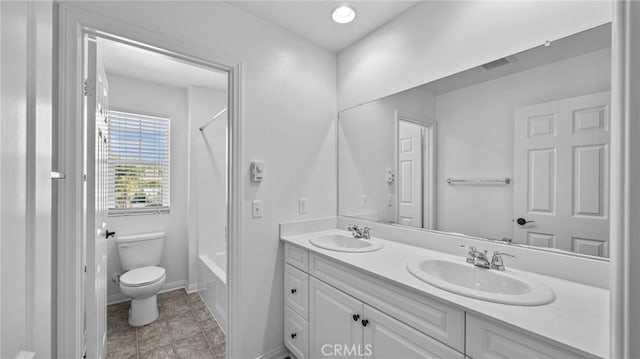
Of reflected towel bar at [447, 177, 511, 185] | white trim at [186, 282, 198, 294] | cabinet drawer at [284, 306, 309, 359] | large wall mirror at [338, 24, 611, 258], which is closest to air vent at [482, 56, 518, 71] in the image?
large wall mirror at [338, 24, 611, 258]

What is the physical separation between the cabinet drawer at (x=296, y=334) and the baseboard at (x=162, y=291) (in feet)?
6.05

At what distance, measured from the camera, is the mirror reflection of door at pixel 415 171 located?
1666 millimetres

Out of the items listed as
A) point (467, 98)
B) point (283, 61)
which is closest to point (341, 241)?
point (467, 98)

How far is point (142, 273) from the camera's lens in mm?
2469

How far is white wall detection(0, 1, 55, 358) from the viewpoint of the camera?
0.42m

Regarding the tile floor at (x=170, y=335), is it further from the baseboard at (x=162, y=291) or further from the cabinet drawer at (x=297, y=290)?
the cabinet drawer at (x=297, y=290)

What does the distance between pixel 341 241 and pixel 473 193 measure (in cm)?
95

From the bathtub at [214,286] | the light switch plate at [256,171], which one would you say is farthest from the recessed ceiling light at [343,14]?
the bathtub at [214,286]

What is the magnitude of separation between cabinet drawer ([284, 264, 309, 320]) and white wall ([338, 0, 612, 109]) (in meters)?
1.38

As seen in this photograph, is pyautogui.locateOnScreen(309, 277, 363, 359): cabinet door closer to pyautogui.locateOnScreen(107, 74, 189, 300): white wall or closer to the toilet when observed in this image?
the toilet

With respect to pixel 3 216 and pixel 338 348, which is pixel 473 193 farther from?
pixel 3 216

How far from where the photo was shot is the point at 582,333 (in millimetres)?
732

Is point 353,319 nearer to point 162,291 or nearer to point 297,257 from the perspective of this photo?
point 297,257

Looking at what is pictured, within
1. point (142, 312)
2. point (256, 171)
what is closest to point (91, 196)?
point (256, 171)
